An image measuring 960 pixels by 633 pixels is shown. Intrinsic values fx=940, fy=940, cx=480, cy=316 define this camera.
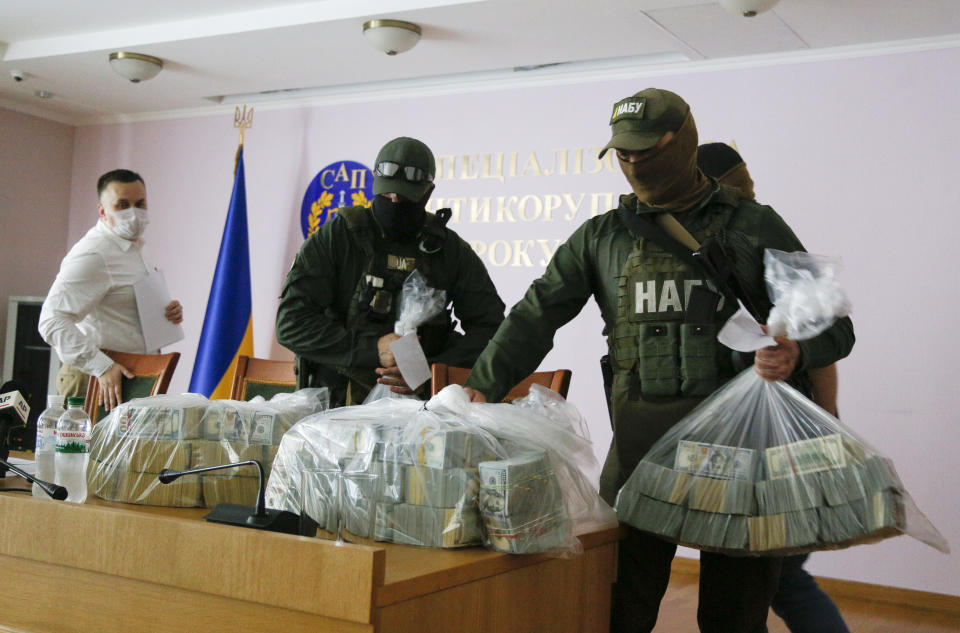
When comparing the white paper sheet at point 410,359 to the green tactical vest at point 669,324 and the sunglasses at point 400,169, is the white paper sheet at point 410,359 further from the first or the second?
the green tactical vest at point 669,324

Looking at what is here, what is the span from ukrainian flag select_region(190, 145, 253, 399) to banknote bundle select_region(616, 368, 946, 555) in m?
4.39

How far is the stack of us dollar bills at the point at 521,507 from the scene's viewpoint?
135 cm

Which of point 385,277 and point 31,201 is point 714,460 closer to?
point 385,277

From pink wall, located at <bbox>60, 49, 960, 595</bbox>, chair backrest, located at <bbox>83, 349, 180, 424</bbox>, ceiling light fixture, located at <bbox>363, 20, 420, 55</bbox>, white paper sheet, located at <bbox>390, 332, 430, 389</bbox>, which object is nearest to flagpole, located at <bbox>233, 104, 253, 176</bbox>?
pink wall, located at <bbox>60, 49, 960, 595</bbox>

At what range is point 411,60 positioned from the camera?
16.8 feet

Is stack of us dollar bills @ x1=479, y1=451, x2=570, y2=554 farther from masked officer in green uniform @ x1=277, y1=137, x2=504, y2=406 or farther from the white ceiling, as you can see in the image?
the white ceiling

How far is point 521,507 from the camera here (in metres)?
1.37

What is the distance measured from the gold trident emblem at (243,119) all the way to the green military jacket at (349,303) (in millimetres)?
3741

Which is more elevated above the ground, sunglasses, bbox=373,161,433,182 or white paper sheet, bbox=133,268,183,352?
sunglasses, bbox=373,161,433,182

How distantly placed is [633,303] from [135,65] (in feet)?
14.1

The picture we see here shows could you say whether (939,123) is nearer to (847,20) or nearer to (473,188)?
(847,20)

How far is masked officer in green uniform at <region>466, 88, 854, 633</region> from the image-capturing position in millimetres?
1745

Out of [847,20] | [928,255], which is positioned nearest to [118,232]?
[847,20]

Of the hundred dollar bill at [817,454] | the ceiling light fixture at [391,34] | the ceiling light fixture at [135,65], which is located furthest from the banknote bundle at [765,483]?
the ceiling light fixture at [135,65]
